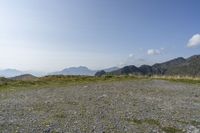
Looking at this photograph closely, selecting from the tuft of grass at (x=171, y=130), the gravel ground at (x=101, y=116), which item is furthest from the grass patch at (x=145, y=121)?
the tuft of grass at (x=171, y=130)

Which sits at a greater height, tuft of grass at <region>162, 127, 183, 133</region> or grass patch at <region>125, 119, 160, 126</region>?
grass patch at <region>125, 119, 160, 126</region>

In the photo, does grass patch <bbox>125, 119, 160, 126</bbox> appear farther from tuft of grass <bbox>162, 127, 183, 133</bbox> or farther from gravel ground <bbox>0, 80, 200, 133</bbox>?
tuft of grass <bbox>162, 127, 183, 133</bbox>

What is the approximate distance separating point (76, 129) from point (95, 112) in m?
3.59

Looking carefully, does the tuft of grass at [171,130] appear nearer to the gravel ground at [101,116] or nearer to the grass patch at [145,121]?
the gravel ground at [101,116]

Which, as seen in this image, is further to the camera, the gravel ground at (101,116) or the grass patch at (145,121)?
the grass patch at (145,121)

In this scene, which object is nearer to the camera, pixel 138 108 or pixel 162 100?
pixel 138 108

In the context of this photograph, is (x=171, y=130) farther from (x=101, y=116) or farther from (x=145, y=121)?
(x=101, y=116)

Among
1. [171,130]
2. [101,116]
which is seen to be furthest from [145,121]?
[101,116]

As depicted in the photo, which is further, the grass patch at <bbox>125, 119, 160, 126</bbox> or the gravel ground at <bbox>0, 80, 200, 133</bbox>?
the grass patch at <bbox>125, 119, 160, 126</bbox>

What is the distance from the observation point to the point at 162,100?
69.4 ft

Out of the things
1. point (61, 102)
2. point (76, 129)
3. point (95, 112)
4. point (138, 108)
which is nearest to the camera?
point (76, 129)

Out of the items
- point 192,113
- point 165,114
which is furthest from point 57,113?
point 192,113

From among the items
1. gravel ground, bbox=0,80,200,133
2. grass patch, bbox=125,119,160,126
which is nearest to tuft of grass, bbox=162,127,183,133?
gravel ground, bbox=0,80,200,133

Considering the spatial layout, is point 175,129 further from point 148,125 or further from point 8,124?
point 8,124
